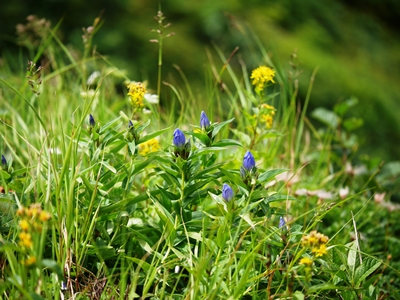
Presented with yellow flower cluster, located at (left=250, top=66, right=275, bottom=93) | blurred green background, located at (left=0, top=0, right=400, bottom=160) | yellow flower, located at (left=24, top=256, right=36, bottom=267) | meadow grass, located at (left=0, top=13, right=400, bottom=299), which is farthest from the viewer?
blurred green background, located at (left=0, top=0, right=400, bottom=160)

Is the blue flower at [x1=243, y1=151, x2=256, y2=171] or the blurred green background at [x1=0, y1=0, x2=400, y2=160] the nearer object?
the blue flower at [x1=243, y1=151, x2=256, y2=171]

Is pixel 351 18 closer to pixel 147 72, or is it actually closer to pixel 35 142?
pixel 147 72

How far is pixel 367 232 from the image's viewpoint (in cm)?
194

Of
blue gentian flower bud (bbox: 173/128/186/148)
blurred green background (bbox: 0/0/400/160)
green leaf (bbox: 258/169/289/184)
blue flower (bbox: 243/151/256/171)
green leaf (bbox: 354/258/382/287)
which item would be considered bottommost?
blurred green background (bbox: 0/0/400/160)

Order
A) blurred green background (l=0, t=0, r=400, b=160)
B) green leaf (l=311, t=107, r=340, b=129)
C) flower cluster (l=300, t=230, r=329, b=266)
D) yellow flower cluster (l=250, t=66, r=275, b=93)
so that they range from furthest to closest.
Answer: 1. blurred green background (l=0, t=0, r=400, b=160)
2. green leaf (l=311, t=107, r=340, b=129)
3. yellow flower cluster (l=250, t=66, r=275, b=93)
4. flower cluster (l=300, t=230, r=329, b=266)

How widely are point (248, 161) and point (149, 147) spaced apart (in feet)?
1.68

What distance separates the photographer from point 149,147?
162 centimetres

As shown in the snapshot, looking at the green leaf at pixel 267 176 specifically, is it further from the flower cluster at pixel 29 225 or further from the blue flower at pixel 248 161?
the flower cluster at pixel 29 225

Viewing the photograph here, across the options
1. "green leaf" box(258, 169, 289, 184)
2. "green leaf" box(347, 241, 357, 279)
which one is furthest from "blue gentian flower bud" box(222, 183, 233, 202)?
"green leaf" box(347, 241, 357, 279)

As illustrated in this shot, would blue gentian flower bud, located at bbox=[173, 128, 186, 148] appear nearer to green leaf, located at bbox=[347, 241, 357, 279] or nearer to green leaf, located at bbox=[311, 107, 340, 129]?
green leaf, located at bbox=[347, 241, 357, 279]

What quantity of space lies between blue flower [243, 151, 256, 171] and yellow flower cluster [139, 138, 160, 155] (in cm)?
43

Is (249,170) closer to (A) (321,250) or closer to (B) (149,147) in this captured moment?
(A) (321,250)

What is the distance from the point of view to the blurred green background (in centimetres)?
354

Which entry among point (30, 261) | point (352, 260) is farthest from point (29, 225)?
point (352, 260)
